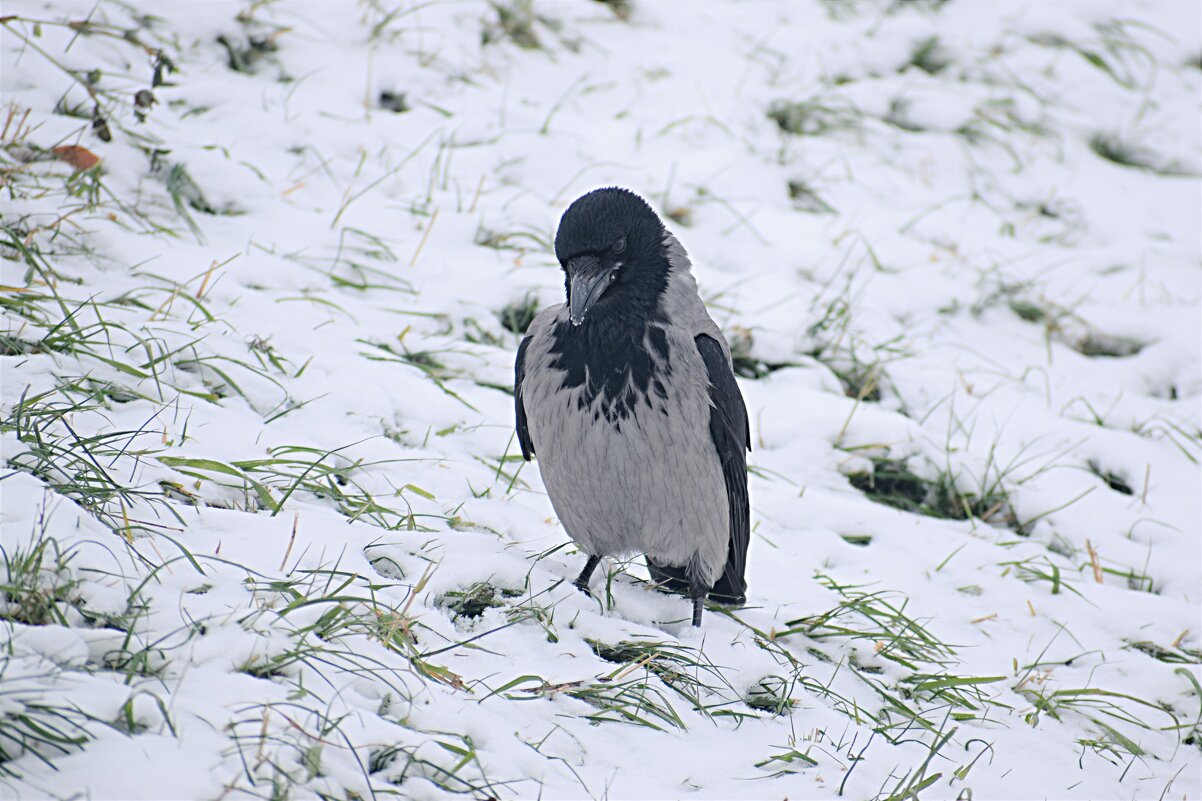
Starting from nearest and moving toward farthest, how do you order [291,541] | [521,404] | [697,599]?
[291,541] < [697,599] < [521,404]

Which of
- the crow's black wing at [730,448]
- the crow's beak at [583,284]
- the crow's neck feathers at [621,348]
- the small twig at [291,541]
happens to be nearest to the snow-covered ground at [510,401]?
the small twig at [291,541]

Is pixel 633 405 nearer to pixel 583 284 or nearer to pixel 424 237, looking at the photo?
pixel 583 284

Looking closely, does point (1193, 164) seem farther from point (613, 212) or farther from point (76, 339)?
point (76, 339)

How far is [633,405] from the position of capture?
10.7 feet

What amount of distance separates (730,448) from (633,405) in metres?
0.41

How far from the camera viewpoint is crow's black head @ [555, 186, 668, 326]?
326 centimetres

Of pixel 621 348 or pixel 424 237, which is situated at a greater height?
pixel 621 348

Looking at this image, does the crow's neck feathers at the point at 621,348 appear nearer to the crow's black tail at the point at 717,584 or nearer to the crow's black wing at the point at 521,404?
the crow's black wing at the point at 521,404

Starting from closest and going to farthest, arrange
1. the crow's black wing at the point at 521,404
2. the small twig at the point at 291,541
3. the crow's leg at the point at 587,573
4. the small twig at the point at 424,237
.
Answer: the small twig at the point at 291,541
the crow's leg at the point at 587,573
the crow's black wing at the point at 521,404
the small twig at the point at 424,237

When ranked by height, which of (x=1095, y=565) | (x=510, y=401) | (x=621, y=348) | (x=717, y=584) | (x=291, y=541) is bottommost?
(x=1095, y=565)

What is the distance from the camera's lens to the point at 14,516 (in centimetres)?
237

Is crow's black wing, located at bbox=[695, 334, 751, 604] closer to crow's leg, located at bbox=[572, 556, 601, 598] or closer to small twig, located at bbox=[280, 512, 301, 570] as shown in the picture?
crow's leg, located at bbox=[572, 556, 601, 598]

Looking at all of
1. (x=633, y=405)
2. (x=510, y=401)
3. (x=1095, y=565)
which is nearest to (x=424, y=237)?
(x=510, y=401)

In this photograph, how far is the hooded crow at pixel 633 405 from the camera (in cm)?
326
